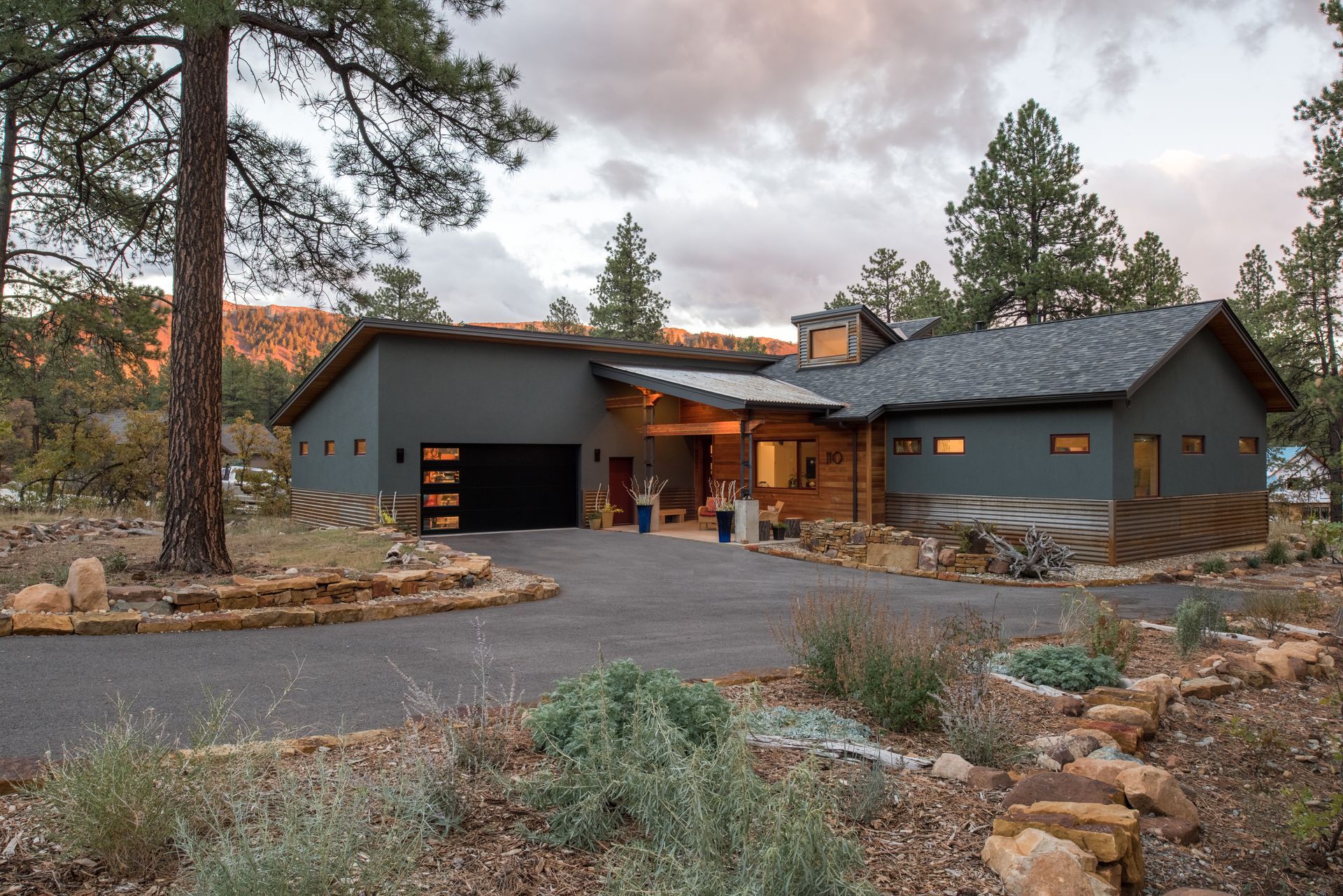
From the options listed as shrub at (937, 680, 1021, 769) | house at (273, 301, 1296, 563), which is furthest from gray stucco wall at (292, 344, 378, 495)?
shrub at (937, 680, 1021, 769)

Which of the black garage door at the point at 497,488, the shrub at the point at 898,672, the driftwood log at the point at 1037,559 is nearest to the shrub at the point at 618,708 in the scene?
the shrub at the point at 898,672

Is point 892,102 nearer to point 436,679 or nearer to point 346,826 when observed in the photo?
point 436,679

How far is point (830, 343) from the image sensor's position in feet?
72.8

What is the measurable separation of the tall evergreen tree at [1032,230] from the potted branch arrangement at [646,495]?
1744 centimetres

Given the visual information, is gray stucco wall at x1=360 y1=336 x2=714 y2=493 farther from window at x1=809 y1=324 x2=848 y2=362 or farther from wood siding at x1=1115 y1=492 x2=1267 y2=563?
wood siding at x1=1115 y1=492 x2=1267 y2=563

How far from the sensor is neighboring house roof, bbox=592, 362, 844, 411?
667 inches

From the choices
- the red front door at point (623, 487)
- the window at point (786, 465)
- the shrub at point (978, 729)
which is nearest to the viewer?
the shrub at point (978, 729)

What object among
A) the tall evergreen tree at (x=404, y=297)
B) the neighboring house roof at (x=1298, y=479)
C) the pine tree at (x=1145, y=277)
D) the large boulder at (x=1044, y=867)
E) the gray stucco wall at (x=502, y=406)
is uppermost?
the tall evergreen tree at (x=404, y=297)

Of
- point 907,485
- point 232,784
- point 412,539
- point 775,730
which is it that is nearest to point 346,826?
point 232,784

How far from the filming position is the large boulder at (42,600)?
729 cm

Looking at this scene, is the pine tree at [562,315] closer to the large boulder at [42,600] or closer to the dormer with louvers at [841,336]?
the dormer with louvers at [841,336]

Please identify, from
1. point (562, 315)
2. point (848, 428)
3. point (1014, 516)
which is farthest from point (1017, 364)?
point (562, 315)

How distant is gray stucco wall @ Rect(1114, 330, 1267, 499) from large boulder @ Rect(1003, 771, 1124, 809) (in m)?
12.6

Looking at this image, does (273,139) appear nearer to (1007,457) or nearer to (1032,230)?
(1007,457)
